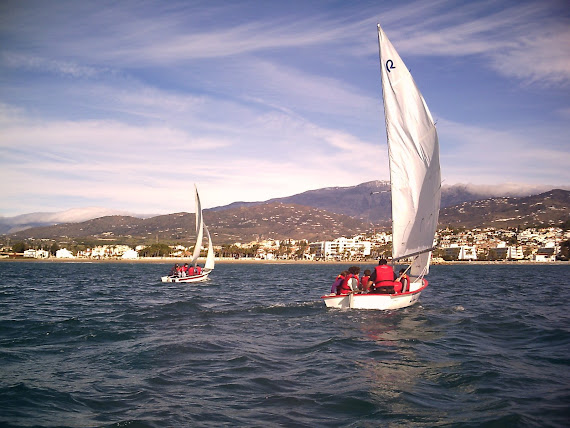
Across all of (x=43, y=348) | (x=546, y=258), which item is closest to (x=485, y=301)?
(x=43, y=348)

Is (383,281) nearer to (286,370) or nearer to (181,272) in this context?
(286,370)

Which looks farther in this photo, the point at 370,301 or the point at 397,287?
the point at 397,287

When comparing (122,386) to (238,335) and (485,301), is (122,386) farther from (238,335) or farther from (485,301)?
(485,301)

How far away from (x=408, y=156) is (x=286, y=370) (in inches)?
582

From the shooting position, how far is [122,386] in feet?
39.7

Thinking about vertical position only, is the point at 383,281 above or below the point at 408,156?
below

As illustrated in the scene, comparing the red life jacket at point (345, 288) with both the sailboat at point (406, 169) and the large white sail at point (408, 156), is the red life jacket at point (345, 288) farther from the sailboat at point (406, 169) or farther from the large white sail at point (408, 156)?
the large white sail at point (408, 156)

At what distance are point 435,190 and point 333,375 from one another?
15.4 metres

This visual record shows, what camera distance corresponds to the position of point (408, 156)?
25125 mm

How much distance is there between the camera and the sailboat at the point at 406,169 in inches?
961

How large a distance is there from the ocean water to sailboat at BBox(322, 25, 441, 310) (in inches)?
50.9

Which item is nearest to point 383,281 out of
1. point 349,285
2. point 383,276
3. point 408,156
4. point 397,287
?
point 383,276

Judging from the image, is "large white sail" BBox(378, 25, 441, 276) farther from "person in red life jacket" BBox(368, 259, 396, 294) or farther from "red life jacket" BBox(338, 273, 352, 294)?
"red life jacket" BBox(338, 273, 352, 294)

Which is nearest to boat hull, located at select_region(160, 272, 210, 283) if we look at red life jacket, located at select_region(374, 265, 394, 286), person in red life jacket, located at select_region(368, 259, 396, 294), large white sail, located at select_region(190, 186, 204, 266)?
large white sail, located at select_region(190, 186, 204, 266)
